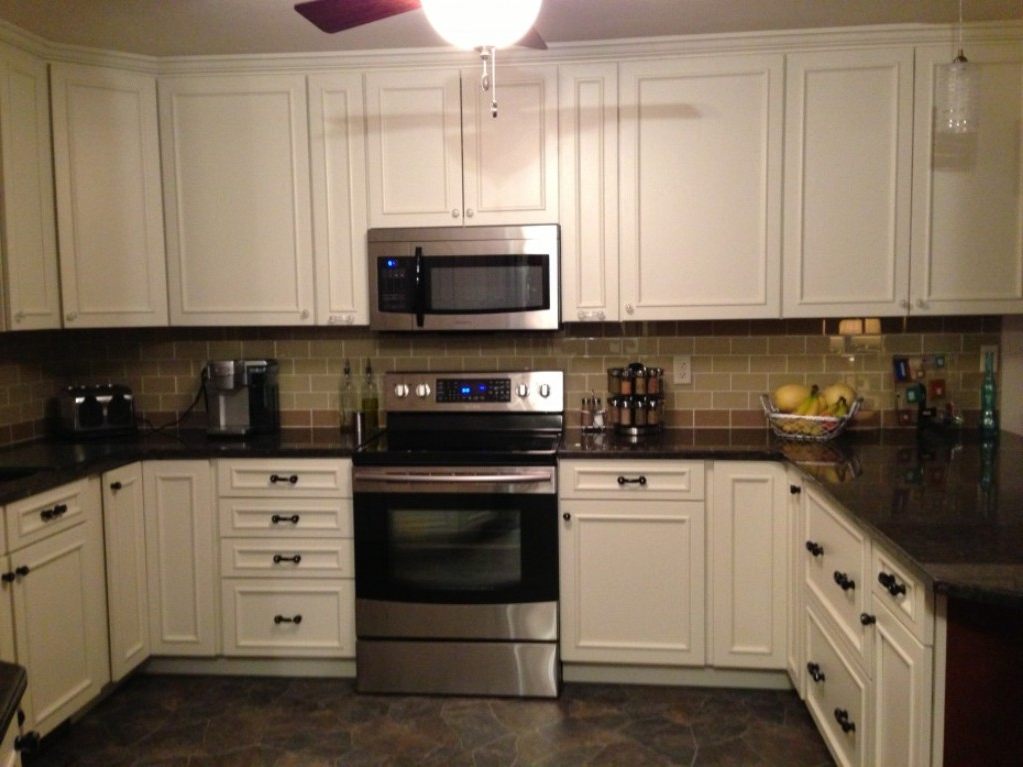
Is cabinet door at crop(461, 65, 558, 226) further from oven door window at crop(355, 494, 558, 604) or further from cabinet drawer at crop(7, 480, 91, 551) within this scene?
cabinet drawer at crop(7, 480, 91, 551)

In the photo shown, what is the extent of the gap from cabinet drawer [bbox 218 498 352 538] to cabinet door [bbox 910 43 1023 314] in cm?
223

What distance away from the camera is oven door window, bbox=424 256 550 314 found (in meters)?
3.12

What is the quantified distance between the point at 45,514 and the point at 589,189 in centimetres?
211

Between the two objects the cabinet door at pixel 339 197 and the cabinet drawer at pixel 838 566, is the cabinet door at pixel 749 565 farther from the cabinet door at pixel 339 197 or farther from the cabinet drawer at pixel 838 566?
the cabinet door at pixel 339 197

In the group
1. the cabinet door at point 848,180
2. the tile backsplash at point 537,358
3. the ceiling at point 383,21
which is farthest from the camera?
the tile backsplash at point 537,358

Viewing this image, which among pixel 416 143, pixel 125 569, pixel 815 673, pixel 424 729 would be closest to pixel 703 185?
pixel 416 143

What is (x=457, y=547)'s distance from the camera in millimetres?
2973

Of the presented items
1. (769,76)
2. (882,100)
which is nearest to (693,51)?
(769,76)

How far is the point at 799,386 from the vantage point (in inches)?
128

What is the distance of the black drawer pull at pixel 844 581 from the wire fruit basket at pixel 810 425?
0.88 metres

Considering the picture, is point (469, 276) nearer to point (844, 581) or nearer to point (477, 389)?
point (477, 389)

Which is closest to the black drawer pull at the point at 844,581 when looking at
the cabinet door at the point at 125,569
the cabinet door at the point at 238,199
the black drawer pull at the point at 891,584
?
the black drawer pull at the point at 891,584

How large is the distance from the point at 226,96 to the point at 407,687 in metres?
2.31

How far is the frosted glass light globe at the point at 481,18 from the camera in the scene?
5.34 feet
